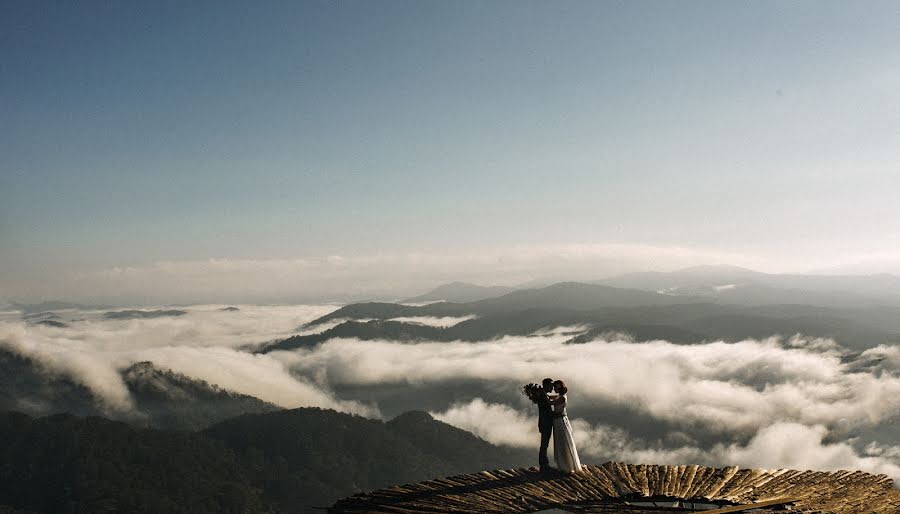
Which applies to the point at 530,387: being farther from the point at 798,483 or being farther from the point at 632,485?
the point at 798,483

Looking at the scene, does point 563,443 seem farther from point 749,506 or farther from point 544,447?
point 749,506

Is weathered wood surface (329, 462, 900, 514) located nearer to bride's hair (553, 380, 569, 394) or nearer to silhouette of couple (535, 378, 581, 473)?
silhouette of couple (535, 378, 581, 473)

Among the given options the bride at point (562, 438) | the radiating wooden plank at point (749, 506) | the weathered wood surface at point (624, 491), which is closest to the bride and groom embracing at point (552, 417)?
the bride at point (562, 438)

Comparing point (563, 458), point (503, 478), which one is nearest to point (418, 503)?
point (503, 478)

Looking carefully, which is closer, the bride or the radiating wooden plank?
the radiating wooden plank

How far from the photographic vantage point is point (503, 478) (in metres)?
15.8

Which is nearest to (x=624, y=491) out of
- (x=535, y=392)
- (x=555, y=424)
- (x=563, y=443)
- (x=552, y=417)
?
(x=563, y=443)

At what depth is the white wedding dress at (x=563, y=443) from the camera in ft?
54.4

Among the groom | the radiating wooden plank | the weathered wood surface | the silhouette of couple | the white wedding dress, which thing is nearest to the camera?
the radiating wooden plank

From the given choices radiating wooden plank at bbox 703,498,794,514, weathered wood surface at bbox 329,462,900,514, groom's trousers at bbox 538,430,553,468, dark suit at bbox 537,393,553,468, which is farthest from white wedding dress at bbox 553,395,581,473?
radiating wooden plank at bbox 703,498,794,514

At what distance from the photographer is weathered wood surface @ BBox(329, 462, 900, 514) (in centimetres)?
1325

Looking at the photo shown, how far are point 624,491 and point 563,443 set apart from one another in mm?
2700

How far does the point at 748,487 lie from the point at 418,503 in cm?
798

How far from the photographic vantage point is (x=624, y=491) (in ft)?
47.1
